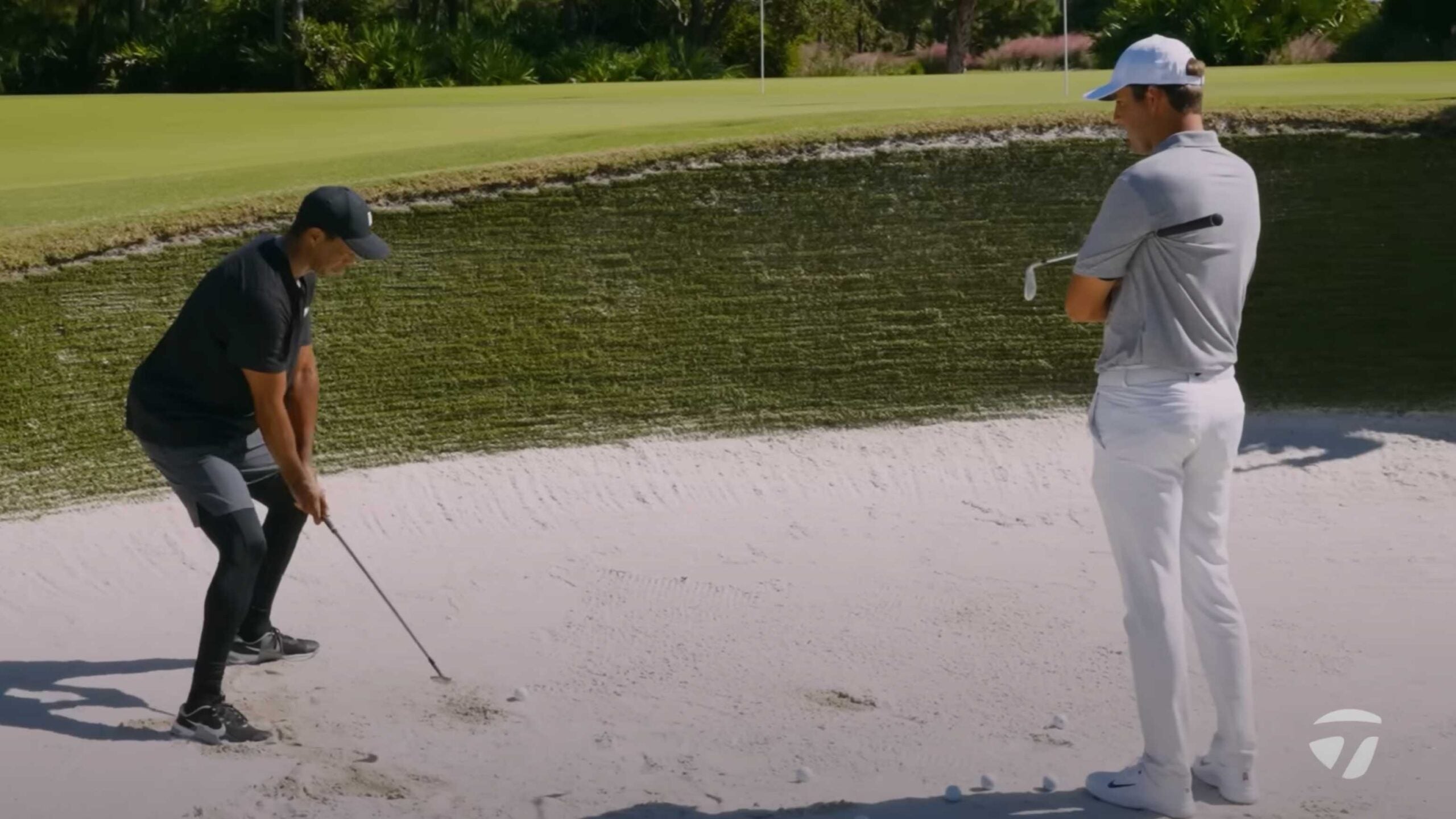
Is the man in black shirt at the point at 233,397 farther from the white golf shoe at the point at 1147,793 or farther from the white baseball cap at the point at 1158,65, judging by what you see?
the white golf shoe at the point at 1147,793

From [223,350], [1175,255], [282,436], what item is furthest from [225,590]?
[1175,255]

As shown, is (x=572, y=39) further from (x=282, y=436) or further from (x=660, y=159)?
(x=282, y=436)

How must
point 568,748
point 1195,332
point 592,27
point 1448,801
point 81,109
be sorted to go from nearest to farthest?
point 1195,332 → point 1448,801 → point 568,748 → point 81,109 → point 592,27

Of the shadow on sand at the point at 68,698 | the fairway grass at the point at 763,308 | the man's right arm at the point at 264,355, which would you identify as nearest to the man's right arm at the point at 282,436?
the man's right arm at the point at 264,355

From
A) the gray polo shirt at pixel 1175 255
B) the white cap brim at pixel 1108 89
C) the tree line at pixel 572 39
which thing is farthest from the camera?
the tree line at pixel 572 39

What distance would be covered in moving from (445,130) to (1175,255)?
26.1 feet

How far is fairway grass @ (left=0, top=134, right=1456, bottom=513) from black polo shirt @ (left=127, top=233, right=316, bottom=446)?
2.50 metres

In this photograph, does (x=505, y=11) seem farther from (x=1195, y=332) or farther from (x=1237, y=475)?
(x=1195, y=332)

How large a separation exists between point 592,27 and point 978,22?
11656 mm

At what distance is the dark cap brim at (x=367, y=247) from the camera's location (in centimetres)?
484

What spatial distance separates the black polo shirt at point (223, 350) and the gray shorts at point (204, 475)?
0.03 m

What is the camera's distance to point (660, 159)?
8.58 meters

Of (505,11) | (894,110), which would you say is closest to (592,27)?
(505,11)

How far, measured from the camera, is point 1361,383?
8.95 metres
